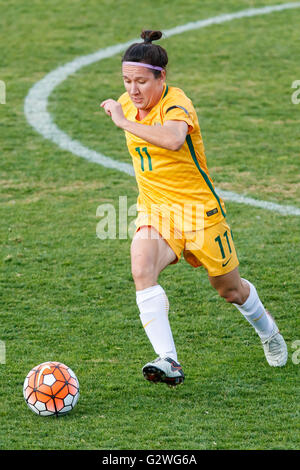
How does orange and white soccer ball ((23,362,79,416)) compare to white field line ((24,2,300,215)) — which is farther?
white field line ((24,2,300,215))

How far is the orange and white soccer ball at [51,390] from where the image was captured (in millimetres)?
4766

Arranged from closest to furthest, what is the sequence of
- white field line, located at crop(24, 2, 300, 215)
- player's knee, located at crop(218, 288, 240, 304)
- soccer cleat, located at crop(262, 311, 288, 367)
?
player's knee, located at crop(218, 288, 240, 304) < soccer cleat, located at crop(262, 311, 288, 367) < white field line, located at crop(24, 2, 300, 215)

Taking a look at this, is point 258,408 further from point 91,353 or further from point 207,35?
point 207,35

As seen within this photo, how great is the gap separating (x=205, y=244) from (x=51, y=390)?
120 centimetres

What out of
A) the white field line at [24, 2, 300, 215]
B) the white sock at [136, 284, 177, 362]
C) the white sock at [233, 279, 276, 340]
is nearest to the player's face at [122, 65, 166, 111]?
the white sock at [136, 284, 177, 362]

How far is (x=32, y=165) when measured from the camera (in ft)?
31.5

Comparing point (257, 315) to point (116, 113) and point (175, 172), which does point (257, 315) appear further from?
point (116, 113)

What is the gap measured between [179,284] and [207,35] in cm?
790

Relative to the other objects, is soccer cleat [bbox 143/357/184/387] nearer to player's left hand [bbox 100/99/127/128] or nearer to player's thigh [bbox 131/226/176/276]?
player's thigh [bbox 131/226/176/276]

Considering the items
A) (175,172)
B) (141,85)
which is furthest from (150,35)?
(175,172)

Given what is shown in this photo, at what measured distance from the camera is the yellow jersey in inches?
200

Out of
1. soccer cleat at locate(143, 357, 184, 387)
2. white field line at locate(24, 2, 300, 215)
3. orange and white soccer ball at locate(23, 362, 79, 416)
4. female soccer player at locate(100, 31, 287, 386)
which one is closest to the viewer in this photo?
soccer cleat at locate(143, 357, 184, 387)

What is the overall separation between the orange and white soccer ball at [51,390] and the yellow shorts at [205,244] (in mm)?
912

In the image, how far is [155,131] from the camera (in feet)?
15.7
